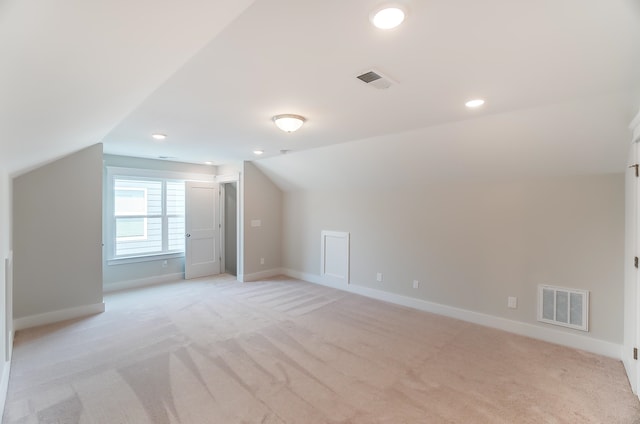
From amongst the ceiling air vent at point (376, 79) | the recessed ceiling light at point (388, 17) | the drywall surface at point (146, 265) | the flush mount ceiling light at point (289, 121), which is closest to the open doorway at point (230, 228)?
the drywall surface at point (146, 265)

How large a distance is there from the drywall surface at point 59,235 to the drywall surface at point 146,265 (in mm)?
1179

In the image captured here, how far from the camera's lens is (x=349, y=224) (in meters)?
5.34

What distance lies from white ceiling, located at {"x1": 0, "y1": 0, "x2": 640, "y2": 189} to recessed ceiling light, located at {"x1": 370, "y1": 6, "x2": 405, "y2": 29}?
0.17 ft

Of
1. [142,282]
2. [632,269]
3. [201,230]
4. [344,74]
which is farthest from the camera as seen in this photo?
[201,230]

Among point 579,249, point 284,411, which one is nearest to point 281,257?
point 284,411

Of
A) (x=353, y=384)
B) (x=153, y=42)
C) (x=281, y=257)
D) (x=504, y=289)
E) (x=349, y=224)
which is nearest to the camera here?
(x=153, y=42)

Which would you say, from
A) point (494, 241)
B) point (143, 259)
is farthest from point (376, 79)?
point (143, 259)

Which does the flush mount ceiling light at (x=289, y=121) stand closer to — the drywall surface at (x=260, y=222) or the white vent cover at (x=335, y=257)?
the white vent cover at (x=335, y=257)

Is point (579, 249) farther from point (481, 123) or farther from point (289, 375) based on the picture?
point (289, 375)

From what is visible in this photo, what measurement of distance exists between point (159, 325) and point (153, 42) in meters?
3.45

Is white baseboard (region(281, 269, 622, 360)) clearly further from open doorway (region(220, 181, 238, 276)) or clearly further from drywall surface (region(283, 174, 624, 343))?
open doorway (region(220, 181, 238, 276))

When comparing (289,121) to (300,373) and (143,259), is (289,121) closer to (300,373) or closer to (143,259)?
(300,373)

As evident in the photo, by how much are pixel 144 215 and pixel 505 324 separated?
Result: 20.3 ft

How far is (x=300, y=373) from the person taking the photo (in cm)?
267
